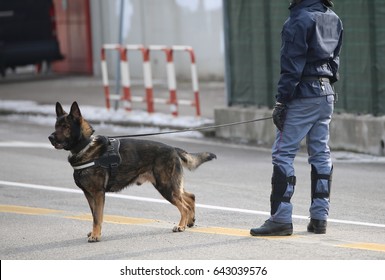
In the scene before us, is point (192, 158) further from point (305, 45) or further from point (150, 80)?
point (150, 80)

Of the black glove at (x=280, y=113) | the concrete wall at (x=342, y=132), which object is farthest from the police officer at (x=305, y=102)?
the concrete wall at (x=342, y=132)

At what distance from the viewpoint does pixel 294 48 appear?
893cm

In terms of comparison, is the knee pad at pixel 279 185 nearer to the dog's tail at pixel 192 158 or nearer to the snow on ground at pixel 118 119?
the dog's tail at pixel 192 158

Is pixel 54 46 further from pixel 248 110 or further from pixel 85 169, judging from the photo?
pixel 85 169

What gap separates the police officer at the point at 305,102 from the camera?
8961 mm

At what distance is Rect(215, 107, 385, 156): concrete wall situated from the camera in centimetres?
1465

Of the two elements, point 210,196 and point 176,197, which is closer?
point 176,197

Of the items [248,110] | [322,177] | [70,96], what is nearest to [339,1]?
[248,110]

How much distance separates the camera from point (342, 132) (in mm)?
15164

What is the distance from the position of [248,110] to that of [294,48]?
792 centimetres

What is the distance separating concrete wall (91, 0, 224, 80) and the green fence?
20.8 feet

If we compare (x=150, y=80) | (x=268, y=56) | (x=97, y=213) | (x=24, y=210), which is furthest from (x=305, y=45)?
(x=150, y=80)

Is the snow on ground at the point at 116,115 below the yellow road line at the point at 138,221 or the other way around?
below

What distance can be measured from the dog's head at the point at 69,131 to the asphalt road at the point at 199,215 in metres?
0.79
